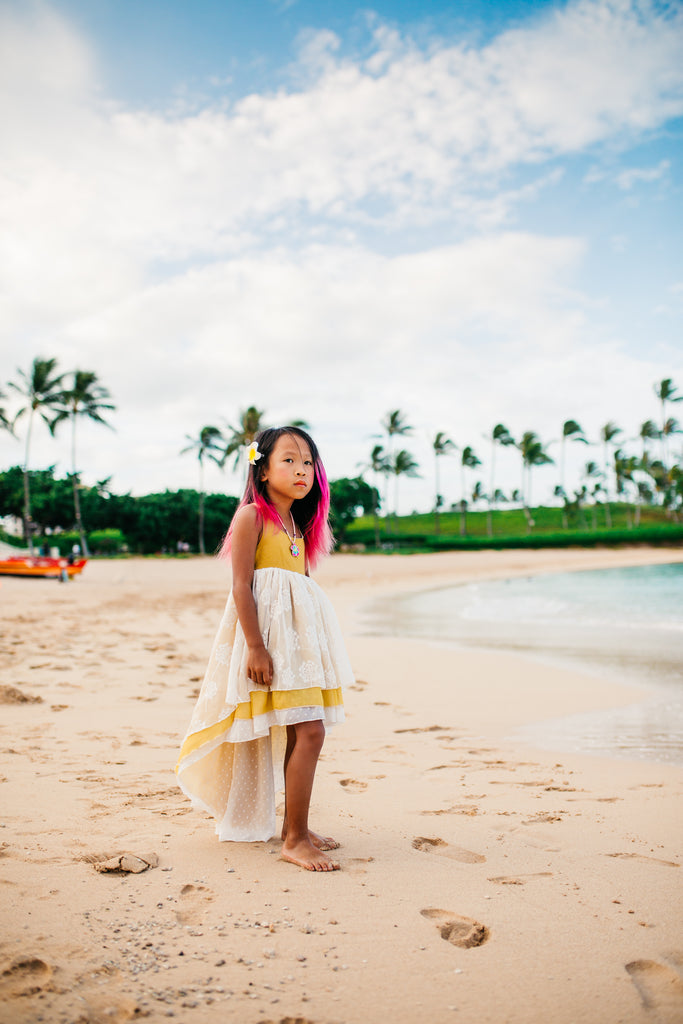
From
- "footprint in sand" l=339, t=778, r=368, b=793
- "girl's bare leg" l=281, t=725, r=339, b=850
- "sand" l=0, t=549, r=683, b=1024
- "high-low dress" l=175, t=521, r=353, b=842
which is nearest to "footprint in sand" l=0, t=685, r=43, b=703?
"sand" l=0, t=549, r=683, b=1024

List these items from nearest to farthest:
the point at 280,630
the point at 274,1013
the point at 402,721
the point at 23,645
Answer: the point at 274,1013 → the point at 280,630 → the point at 402,721 → the point at 23,645

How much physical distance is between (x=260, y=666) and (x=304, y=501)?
2.70 feet

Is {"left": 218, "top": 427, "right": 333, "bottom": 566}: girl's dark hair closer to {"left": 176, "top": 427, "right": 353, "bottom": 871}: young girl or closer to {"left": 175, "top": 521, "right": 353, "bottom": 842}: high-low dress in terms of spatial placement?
{"left": 176, "top": 427, "right": 353, "bottom": 871}: young girl

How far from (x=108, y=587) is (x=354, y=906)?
18.6m

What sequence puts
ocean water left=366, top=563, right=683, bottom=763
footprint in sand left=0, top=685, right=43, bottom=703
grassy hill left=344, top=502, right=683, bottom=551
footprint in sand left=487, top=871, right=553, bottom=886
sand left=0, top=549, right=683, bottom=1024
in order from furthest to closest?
grassy hill left=344, top=502, right=683, bottom=551, footprint in sand left=0, top=685, right=43, bottom=703, ocean water left=366, top=563, right=683, bottom=763, footprint in sand left=487, top=871, right=553, bottom=886, sand left=0, top=549, right=683, bottom=1024

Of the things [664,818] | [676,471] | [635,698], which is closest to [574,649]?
[635,698]

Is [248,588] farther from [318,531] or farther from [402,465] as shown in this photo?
[402,465]

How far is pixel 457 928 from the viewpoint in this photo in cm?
188


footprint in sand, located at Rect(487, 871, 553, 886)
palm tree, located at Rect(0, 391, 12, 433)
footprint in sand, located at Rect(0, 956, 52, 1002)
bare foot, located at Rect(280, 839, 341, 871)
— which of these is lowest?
footprint in sand, located at Rect(487, 871, 553, 886)

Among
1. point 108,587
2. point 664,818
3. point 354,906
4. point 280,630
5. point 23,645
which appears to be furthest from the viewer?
point 108,587

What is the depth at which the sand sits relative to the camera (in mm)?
1545

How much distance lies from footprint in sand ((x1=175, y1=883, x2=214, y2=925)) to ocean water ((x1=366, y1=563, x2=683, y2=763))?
2.73m

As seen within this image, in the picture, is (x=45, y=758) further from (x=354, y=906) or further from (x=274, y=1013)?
(x=274, y=1013)

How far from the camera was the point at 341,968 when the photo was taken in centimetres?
165
